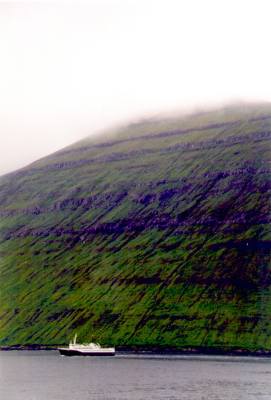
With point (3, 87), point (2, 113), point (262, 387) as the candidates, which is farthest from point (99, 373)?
point (3, 87)

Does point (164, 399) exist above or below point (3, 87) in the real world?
below

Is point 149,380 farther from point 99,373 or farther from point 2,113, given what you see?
point 2,113

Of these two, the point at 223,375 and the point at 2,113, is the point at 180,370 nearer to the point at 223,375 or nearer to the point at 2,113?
the point at 223,375

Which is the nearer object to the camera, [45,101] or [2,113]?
[45,101]

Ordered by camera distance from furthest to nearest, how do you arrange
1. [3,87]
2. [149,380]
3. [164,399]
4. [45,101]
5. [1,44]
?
[45,101], [149,380], [164,399], [3,87], [1,44]

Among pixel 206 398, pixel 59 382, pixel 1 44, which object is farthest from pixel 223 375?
pixel 1 44

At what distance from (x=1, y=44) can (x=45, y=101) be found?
261ft

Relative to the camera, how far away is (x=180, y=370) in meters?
196

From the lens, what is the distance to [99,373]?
595ft

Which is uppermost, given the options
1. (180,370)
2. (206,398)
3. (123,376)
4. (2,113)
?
(2,113)

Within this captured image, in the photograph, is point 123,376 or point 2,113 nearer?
point 123,376

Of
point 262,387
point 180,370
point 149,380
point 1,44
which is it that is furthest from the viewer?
point 180,370

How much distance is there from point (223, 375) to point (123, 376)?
26808mm

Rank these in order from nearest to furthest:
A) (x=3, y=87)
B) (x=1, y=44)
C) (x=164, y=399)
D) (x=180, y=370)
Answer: (x=1, y=44) < (x=3, y=87) < (x=164, y=399) < (x=180, y=370)
